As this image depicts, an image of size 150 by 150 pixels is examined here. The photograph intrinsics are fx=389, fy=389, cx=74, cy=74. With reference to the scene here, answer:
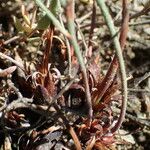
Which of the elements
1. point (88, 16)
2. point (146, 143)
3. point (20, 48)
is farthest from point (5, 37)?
point (146, 143)

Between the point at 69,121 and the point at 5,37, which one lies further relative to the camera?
the point at 5,37

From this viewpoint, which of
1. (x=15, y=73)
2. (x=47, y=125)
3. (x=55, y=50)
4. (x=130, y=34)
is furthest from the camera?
(x=130, y=34)

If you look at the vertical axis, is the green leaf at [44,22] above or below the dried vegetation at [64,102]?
above

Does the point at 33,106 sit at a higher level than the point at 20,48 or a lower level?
lower

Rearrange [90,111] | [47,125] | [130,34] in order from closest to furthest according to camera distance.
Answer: [90,111], [47,125], [130,34]

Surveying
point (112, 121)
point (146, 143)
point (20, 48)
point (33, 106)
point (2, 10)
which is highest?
point (2, 10)

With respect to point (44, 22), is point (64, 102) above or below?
below

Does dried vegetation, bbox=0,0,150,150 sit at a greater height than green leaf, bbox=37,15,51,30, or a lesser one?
lesser

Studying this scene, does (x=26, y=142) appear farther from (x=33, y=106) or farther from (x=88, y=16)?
(x=88, y=16)

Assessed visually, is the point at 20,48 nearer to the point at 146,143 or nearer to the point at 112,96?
A: the point at 112,96
